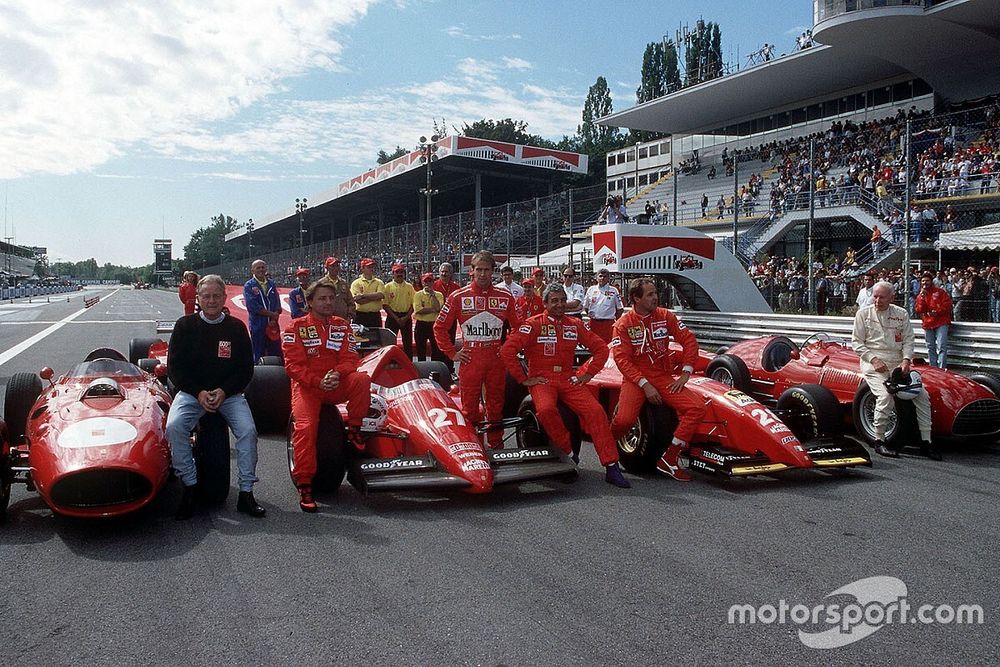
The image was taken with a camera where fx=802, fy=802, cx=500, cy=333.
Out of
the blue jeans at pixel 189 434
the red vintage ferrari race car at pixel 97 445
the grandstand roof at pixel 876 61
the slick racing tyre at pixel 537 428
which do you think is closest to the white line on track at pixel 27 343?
the red vintage ferrari race car at pixel 97 445

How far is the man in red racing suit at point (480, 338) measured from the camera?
24.1ft

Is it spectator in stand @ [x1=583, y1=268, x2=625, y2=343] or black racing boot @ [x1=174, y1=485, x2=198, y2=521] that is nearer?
black racing boot @ [x1=174, y1=485, x2=198, y2=521]

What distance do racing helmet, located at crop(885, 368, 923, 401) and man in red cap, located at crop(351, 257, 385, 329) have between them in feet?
23.0

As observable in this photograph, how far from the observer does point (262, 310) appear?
1109 cm

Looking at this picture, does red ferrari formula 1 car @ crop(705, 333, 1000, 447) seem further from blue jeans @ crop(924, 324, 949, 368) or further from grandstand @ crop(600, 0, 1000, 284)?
grandstand @ crop(600, 0, 1000, 284)

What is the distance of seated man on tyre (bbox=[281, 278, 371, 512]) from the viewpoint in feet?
A: 19.9

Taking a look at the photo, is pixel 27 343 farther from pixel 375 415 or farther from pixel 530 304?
pixel 375 415

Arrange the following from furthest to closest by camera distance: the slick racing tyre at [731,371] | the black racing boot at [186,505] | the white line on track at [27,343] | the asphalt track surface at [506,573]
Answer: the white line on track at [27,343] → the slick racing tyre at [731,371] → the black racing boot at [186,505] → the asphalt track surface at [506,573]

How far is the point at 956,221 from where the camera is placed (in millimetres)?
20922

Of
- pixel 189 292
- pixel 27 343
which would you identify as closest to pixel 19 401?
pixel 189 292

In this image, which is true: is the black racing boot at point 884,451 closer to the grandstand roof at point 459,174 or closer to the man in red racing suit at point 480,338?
the man in red racing suit at point 480,338

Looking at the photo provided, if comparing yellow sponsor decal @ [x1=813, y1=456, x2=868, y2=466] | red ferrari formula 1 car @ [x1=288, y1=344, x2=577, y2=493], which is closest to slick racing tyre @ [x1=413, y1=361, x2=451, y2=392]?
red ferrari formula 1 car @ [x1=288, y1=344, x2=577, y2=493]

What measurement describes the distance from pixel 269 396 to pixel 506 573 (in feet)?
15.5

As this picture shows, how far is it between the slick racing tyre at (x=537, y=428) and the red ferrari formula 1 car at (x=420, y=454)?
0.57m
